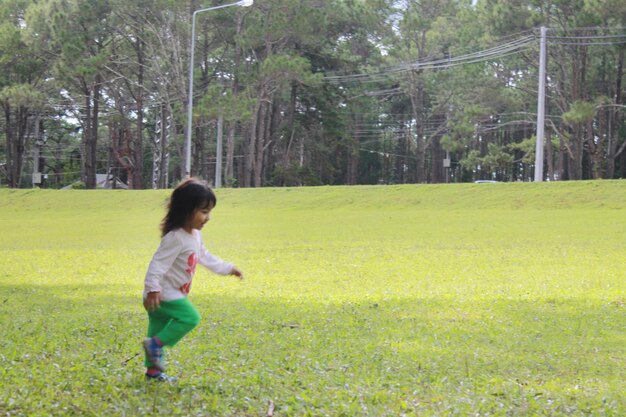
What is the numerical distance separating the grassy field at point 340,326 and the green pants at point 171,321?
13.0 inches

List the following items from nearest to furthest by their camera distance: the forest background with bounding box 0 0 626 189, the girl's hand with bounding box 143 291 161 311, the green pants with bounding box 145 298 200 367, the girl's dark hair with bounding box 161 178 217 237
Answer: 1. the girl's hand with bounding box 143 291 161 311
2. the green pants with bounding box 145 298 200 367
3. the girl's dark hair with bounding box 161 178 217 237
4. the forest background with bounding box 0 0 626 189

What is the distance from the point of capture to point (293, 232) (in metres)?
25.9

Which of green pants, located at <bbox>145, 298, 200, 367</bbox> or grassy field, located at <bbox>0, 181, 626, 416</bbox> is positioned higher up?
green pants, located at <bbox>145, 298, 200, 367</bbox>

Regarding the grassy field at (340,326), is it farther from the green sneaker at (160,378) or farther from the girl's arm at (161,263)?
the girl's arm at (161,263)

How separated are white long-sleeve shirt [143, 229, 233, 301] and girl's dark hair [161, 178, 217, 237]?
0.22 ft

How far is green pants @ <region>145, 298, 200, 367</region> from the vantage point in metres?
5.77

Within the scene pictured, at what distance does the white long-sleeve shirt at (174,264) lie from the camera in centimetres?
572

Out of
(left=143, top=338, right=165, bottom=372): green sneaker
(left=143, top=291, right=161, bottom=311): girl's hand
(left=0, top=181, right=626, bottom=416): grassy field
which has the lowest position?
(left=0, top=181, right=626, bottom=416): grassy field

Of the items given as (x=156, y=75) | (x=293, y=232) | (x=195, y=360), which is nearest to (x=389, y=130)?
(x=156, y=75)

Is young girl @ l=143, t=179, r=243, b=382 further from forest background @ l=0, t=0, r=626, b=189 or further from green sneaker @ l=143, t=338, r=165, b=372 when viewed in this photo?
forest background @ l=0, t=0, r=626, b=189

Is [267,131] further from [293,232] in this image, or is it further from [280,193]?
[293,232]

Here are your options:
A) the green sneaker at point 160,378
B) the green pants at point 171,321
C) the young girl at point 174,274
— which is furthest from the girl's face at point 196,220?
the green sneaker at point 160,378

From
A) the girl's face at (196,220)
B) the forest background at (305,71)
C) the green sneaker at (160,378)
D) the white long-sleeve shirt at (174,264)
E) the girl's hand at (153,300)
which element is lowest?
the green sneaker at (160,378)

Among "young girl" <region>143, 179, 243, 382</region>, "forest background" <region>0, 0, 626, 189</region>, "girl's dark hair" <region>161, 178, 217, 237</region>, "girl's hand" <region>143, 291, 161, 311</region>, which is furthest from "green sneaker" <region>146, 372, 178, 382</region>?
"forest background" <region>0, 0, 626, 189</region>
